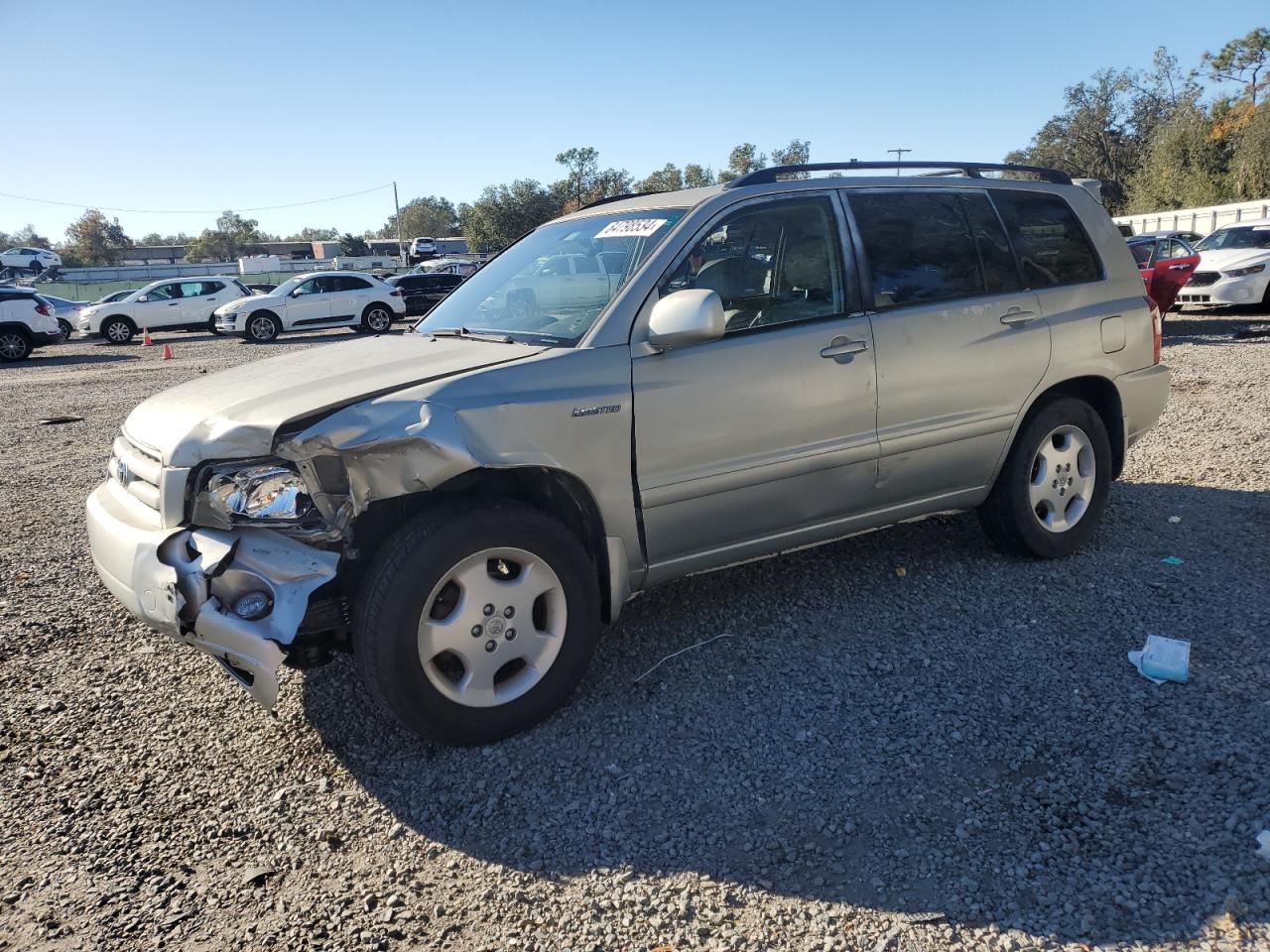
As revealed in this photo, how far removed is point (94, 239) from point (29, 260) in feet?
217

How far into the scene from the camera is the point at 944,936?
2.21 metres

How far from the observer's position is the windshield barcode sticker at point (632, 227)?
3.64 metres

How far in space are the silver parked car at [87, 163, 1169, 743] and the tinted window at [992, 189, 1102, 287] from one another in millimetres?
16

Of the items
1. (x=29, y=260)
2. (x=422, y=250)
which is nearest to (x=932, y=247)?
(x=422, y=250)

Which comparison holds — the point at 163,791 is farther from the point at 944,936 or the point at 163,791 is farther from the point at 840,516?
the point at 840,516

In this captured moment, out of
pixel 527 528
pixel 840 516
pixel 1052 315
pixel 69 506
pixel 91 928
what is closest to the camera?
pixel 91 928

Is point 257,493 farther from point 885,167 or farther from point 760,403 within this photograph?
point 885,167

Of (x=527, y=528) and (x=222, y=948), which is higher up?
(x=527, y=528)

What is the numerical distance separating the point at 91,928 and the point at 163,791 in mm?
623

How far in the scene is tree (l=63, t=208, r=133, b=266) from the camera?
108688 millimetres

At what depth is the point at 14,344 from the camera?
765 inches

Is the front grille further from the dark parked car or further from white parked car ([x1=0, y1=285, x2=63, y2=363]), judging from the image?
the dark parked car

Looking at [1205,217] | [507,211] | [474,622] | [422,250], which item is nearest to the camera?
[474,622]

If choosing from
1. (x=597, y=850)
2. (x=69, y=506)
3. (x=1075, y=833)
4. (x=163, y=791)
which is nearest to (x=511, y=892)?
(x=597, y=850)
